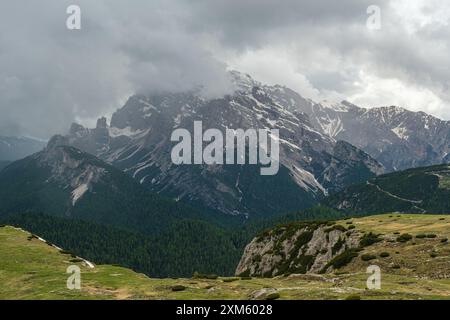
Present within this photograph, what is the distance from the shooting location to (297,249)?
13862 centimetres

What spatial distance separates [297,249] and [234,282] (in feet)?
244

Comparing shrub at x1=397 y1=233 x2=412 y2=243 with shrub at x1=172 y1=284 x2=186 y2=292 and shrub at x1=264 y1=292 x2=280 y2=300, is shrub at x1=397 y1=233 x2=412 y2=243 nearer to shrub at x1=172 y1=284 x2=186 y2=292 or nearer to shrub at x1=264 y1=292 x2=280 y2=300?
shrub at x1=264 y1=292 x2=280 y2=300

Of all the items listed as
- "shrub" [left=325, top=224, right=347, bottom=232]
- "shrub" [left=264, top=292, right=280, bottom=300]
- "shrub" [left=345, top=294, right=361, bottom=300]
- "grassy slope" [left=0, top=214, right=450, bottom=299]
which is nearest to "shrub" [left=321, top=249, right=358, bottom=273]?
"grassy slope" [left=0, top=214, right=450, bottom=299]

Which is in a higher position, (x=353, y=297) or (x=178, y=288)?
(x=353, y=297)

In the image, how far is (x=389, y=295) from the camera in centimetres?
4781

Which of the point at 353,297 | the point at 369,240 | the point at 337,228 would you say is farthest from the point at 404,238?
the point at 353,297

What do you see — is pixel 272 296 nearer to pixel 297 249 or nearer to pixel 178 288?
pixel 178 288

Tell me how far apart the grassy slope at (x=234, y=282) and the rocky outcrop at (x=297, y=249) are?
17475 millimetres

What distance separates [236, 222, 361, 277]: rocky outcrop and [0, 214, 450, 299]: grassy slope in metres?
17.5

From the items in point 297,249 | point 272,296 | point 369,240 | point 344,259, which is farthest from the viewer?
point 297,249

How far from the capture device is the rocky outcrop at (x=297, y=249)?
113375 millimetres

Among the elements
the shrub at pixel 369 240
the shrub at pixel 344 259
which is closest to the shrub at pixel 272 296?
the shrub at pixel 344 259
